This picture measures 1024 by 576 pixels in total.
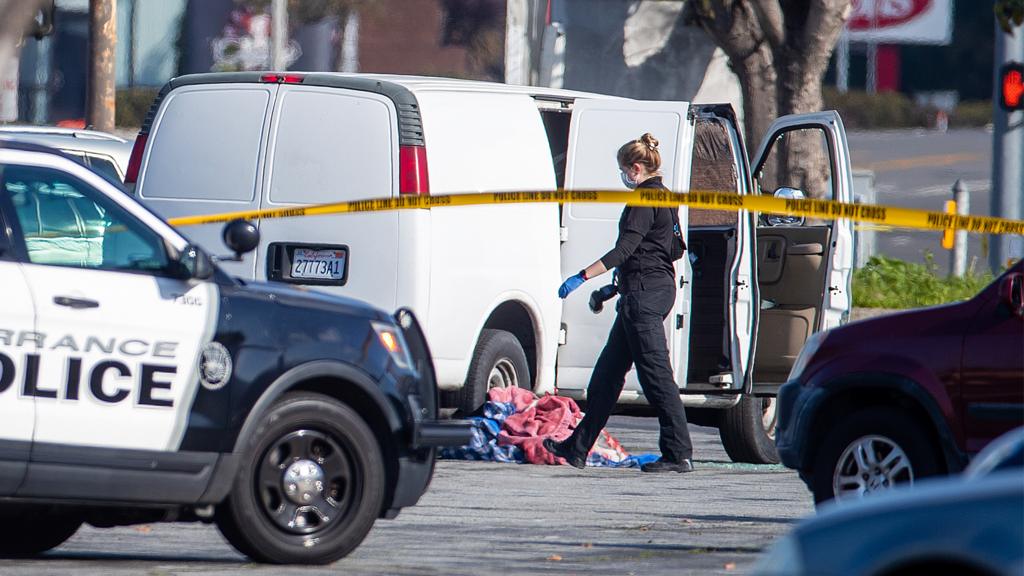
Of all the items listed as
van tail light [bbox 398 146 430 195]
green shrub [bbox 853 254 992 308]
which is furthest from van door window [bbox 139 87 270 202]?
green shrub [bbox 853 254 992 308]

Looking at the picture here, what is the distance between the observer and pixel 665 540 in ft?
27.2

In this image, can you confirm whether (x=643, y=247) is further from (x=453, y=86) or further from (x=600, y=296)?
(x=453, y=86)

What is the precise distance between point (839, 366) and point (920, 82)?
2519 inches

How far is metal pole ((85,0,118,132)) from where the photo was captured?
15961mm

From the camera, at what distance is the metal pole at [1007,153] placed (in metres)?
18.9

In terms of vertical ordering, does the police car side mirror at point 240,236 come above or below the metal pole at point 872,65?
below

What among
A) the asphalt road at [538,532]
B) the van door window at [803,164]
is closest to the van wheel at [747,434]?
the asphalt road at [538,532]

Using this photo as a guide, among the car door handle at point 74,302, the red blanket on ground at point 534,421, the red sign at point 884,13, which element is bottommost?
the red blanket on ground at point 534,421

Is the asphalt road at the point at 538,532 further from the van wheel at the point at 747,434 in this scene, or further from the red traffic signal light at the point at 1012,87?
the red traffic signal light at the point at 1012,87

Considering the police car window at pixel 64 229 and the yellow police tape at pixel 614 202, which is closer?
the police car window at pixel 64 229

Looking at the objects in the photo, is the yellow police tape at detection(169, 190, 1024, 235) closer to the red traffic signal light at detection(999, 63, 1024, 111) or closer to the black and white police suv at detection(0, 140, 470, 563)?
the black and white police suv at detection(0, 140, 470, 563)

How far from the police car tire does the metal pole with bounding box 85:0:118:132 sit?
30.3 feet

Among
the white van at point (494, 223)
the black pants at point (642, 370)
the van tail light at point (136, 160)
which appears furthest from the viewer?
the van tail light at point (136, 160)

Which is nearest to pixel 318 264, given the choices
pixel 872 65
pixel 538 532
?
pixel 538 532
